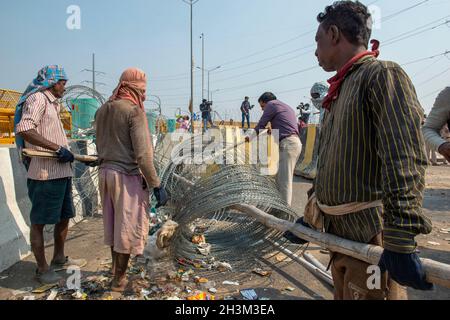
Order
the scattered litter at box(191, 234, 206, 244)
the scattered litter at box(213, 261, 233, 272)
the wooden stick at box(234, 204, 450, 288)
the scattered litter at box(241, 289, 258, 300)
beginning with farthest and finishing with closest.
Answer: the scattered litter at box(191, 234, 206, 244)
the scattered litter at box(213, 261, 233, 272)
the scattered litter at box(241, 289, 258, 300)
the wooden stick at box(234, 204, 450, 288)

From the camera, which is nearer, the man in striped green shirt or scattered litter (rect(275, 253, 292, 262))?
the man in striped green shirt

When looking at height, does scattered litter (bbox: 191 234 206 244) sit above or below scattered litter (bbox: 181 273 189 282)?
above

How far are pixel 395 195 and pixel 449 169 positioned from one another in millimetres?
14210

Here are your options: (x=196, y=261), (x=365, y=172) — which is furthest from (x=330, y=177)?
(x=196, y=261)

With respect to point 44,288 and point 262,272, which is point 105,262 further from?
point 262,272

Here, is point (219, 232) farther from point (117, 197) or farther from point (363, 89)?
point (363, 89)

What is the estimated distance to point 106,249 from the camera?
14.6 ft

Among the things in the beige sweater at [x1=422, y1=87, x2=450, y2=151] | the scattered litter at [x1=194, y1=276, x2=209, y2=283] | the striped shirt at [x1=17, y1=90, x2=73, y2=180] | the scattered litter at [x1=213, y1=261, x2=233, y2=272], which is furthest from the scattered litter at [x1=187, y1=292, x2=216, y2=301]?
the beige sweater at [x1=422, y1=87, x2=450, y2=151]

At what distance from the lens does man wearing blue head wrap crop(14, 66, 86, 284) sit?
11.2 ft

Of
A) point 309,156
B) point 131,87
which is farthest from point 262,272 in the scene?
point 309,156

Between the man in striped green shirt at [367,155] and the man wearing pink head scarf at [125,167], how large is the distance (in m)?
1.75

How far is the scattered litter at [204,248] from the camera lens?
4.14m

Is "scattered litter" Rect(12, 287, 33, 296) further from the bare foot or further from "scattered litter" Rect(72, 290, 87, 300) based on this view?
the bare foot

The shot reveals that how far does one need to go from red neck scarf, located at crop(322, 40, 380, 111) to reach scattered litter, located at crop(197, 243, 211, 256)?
2.76 m
